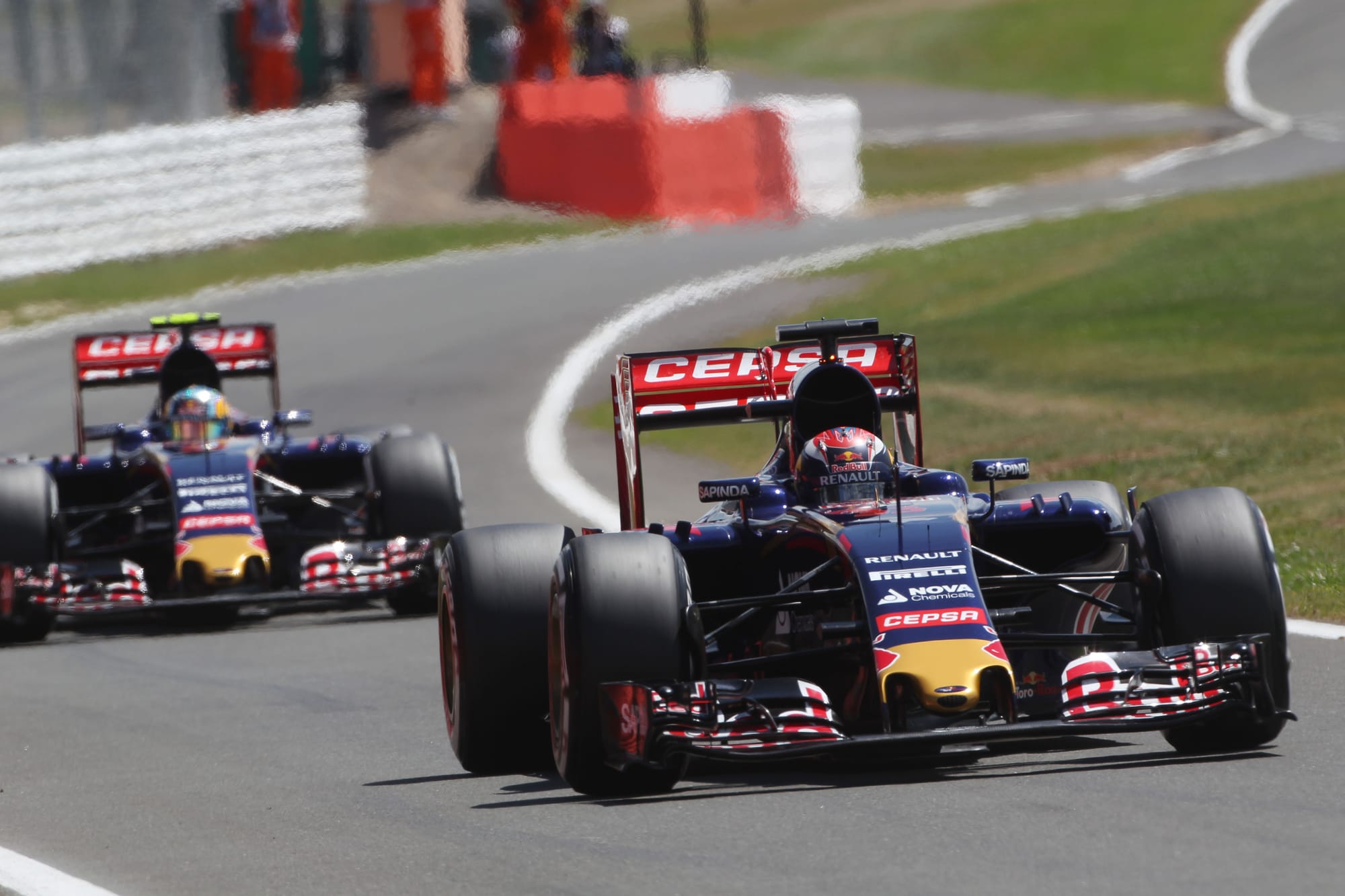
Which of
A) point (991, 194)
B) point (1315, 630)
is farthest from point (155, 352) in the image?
point (991, 194)

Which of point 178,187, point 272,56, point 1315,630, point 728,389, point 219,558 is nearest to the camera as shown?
point 728,389

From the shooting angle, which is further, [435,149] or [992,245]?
[435,149]

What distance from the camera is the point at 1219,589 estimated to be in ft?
26.6

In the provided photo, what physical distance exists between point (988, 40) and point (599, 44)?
31.2 meters

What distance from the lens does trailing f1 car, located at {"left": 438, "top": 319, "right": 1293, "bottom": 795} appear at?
7680 millimetres

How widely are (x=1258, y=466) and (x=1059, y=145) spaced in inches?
1220

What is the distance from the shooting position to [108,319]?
2900cm

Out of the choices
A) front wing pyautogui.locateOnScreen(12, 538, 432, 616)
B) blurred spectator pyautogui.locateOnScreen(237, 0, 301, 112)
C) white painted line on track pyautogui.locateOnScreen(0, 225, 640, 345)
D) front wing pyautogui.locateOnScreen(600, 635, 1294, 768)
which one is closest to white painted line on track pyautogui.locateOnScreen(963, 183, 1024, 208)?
white painted line on track pyautogui.locateOnScreen(0, 225, 640, 345)

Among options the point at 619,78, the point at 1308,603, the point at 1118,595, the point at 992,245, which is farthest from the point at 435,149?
the point at 1118,595

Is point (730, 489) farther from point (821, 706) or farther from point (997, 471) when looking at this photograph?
point (821, 706)

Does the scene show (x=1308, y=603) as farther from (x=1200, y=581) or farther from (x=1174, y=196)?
(x=1174, y=196)

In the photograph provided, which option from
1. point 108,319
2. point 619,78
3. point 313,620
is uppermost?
point 619,78

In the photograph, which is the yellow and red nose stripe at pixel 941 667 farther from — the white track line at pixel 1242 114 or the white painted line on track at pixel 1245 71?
the white painted line on track at pixel 1245 71

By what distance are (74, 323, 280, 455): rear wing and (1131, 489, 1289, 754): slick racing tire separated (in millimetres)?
9630
